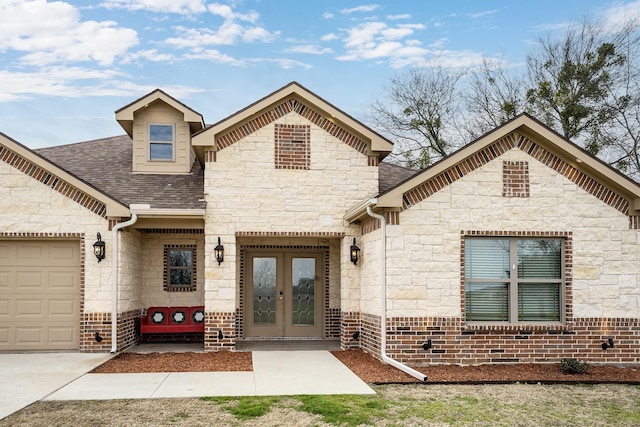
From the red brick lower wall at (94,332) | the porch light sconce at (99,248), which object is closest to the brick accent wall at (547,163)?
the porch light sconce at (99,248)

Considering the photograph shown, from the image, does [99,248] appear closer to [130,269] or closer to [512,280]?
[130,269]

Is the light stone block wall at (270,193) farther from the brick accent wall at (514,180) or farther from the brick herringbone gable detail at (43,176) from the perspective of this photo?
the brick accent wall at (514,180)

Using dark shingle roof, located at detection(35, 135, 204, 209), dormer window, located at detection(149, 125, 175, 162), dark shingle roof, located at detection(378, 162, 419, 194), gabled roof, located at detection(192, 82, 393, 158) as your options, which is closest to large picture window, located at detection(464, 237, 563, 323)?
gabled roof, located at detection(192, 82, 393, 158)

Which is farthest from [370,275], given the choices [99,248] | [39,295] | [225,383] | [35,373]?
[39,295]

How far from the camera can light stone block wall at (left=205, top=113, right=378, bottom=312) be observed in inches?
516

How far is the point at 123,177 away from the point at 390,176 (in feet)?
21.2

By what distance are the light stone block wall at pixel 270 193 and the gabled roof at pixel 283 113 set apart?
17cm

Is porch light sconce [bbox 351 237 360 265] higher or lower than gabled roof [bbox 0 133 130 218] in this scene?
Answer: lower

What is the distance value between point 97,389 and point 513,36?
2294cm

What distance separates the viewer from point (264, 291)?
15.4m

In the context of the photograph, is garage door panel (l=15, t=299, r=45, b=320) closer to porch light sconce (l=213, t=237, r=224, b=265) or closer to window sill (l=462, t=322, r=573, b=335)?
porch light sconce (l=213, t=237, r=224, b=265)

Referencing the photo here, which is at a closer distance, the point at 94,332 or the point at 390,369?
the point at 390,369

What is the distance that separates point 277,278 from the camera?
15.4 metres

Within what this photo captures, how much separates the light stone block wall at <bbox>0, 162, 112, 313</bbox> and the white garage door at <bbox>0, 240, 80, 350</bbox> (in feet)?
1.43
